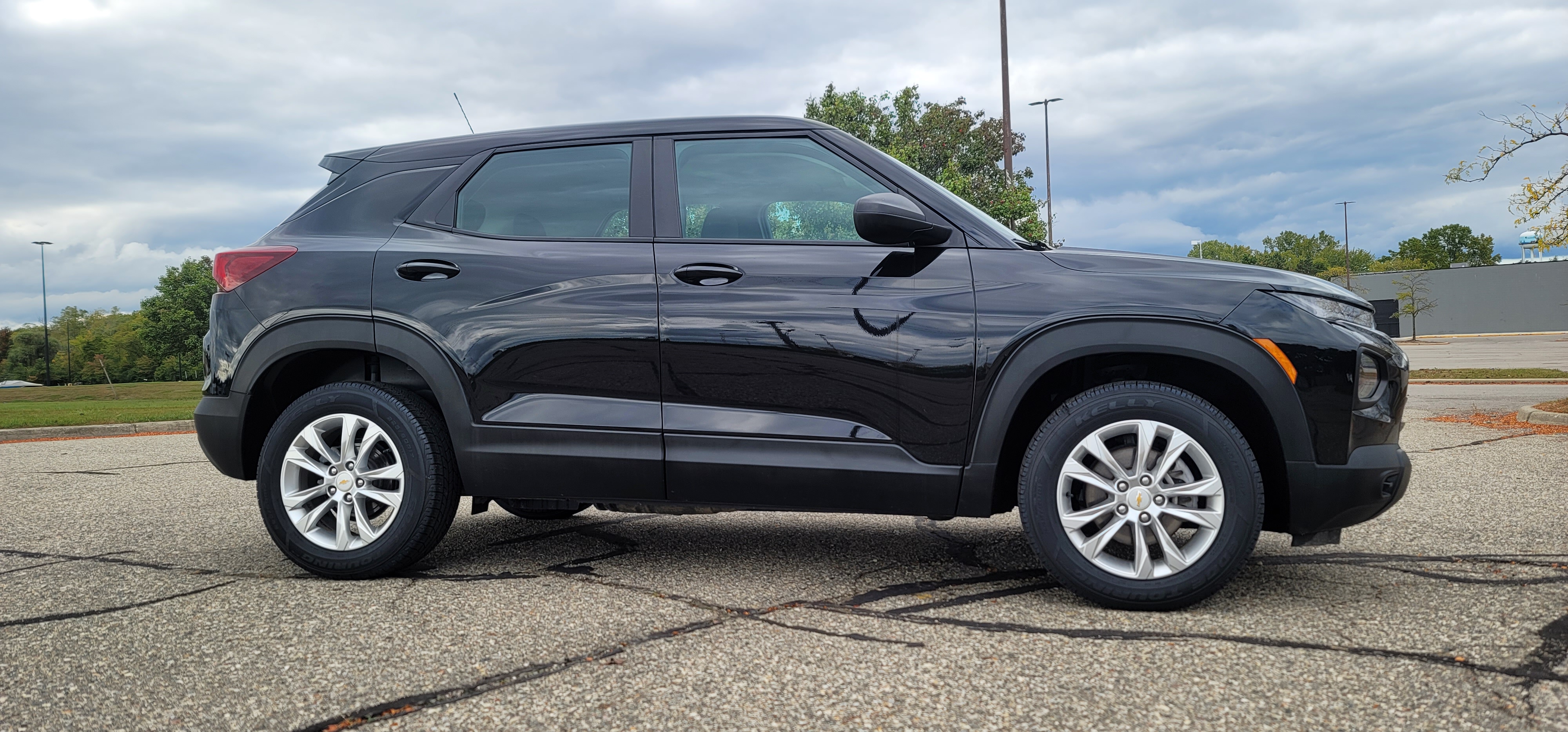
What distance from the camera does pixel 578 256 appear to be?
3.67 metres

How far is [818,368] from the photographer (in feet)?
11.0

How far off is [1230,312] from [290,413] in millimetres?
3414

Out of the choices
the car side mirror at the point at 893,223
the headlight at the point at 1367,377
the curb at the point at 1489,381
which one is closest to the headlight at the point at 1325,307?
the headlight at the point at 1367,377

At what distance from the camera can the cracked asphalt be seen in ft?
7.73

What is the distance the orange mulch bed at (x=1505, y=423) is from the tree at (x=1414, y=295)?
154ft

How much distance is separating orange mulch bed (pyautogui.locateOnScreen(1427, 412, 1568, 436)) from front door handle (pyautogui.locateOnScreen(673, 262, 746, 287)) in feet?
28.1

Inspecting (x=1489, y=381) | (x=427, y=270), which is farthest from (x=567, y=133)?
(x=1489, y=381)

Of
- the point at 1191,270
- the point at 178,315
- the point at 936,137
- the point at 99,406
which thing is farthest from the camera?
the point at 178,315

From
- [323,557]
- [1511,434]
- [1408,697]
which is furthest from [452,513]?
[1511,434]

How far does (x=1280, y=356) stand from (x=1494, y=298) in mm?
73295

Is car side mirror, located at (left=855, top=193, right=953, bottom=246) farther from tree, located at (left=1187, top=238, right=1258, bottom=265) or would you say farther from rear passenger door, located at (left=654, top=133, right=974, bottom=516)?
tree, located at (left=1187, top=238, right=1258, bottom=265)

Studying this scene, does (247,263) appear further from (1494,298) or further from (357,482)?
(1494,298)

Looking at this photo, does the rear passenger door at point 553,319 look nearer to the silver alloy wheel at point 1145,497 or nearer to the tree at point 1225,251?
the silver alloy wheel at point 1145,497

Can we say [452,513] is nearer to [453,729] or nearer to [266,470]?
[266,470]
